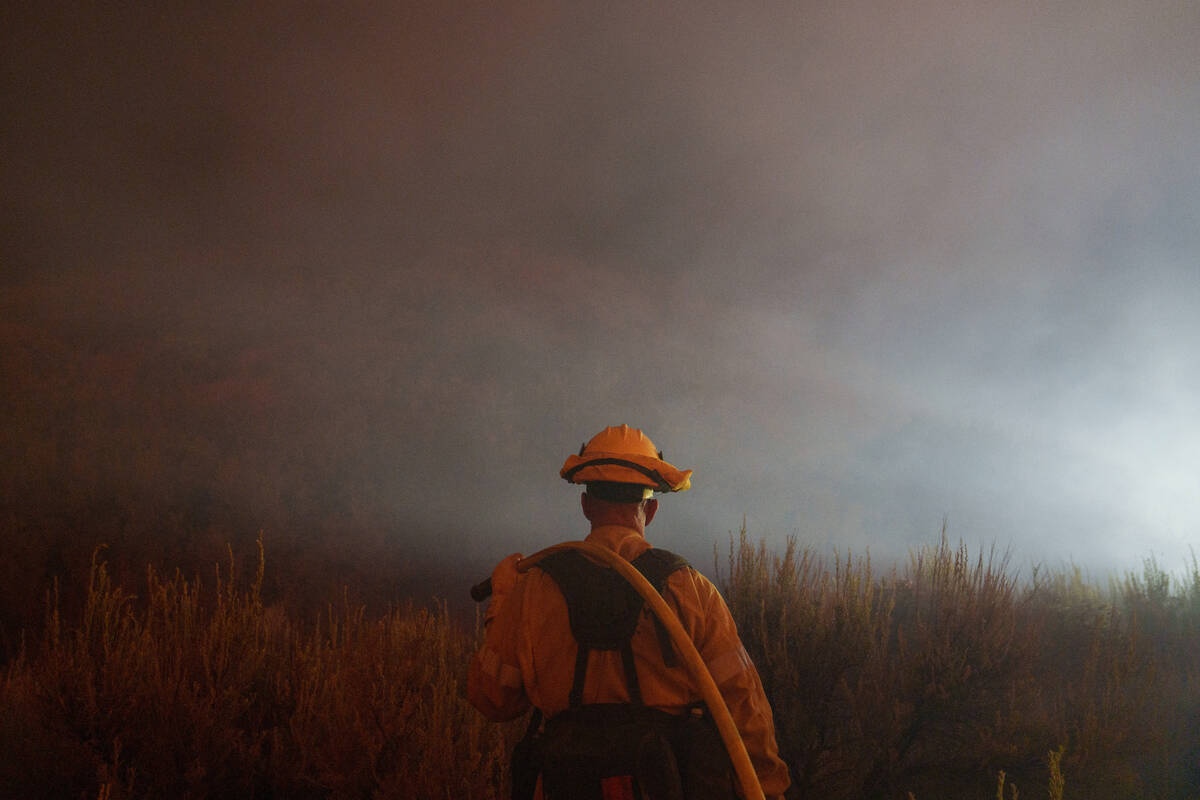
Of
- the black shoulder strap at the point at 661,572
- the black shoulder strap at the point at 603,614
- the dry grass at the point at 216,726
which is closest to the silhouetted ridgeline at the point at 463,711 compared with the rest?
the dry grass at the point at 216,726

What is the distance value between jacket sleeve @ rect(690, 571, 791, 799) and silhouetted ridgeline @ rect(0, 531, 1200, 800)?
2.63m

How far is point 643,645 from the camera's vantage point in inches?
89.1

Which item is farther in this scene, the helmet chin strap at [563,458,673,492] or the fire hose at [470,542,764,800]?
the helmet chin strap at [563,458,673,492]

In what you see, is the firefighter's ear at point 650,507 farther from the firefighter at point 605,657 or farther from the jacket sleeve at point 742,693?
the jacket sleeve at point 742,693

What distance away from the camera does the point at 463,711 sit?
5.25 meters

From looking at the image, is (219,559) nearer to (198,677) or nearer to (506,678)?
(198,677)

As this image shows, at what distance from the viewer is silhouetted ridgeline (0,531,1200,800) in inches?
172

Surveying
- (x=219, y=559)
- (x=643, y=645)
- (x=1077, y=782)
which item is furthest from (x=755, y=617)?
(x=219, y=559)

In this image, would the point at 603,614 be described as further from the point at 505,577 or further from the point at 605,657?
the point at 505,577

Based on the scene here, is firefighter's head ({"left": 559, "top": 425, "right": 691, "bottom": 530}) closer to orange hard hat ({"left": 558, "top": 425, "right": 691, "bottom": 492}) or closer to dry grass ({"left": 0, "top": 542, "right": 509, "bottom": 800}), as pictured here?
orange hard hat ({"left": 558, "top": 425, "right": 691, "bottom": 492})

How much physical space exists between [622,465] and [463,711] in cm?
370

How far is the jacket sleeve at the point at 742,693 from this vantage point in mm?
2262

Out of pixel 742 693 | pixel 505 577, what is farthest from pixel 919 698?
pixel 505 577

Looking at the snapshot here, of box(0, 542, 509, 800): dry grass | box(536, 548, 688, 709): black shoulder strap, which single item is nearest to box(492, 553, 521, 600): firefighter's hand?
box(536, 548, 688, 709): black shoulder strap
